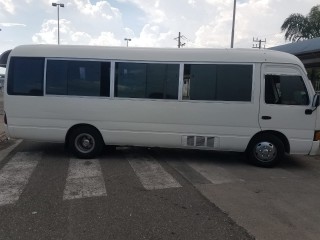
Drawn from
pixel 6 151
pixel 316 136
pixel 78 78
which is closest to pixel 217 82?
pixel 316 136

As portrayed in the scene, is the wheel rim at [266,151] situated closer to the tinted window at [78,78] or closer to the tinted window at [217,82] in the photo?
the tinted window at [217,82]

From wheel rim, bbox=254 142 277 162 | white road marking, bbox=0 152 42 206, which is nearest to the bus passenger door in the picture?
wheel rim, bbox=254 142 277 162

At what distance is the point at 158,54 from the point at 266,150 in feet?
10.5

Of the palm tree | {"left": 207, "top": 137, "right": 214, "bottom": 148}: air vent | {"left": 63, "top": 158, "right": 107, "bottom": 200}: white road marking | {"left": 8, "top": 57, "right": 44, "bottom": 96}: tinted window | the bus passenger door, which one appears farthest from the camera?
the palm tree

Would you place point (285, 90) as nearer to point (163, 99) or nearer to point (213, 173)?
point (213, 173)

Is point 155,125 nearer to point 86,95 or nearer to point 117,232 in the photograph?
point 86,95

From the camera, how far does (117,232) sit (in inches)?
183

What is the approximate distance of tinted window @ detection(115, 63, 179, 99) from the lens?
8523 mm

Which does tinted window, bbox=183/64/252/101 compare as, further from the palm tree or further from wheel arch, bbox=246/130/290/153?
the palm tree

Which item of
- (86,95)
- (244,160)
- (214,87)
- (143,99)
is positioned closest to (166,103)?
(143,99)

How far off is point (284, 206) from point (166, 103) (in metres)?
3.63

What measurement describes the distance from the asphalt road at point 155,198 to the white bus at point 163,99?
60cm

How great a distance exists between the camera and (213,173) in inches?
306

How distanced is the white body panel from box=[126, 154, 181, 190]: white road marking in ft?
1.45
